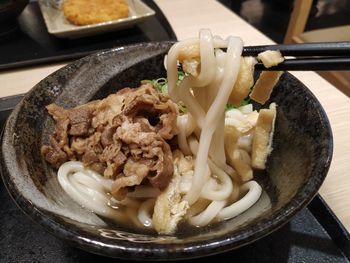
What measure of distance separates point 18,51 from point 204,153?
119 cm

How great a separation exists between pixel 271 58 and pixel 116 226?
0.55 meters

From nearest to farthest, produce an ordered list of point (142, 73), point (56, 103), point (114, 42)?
point (56, 103), point (142, 73), point (114, 42)

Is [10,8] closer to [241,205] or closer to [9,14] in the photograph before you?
[9,14]

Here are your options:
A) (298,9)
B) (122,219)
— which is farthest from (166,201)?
(298,9)

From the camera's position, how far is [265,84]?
96 centimetres

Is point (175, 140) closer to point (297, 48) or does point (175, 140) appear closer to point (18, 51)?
point (297, 48)

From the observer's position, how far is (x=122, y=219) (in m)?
0.99

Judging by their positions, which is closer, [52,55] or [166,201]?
[166,201]

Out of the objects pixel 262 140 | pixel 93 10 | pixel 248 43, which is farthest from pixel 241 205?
pixel 93 10

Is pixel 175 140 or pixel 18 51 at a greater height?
pixel 175 140

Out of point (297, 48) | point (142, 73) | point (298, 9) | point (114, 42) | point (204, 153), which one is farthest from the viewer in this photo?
point (298, 9)

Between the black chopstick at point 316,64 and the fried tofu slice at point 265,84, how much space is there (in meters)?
0.04

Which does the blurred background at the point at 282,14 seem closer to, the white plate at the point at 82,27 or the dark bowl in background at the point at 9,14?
the white plate at the point at 82,27

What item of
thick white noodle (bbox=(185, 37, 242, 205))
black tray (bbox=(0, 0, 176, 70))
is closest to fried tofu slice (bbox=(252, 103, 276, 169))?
thick white noodle (bbox=(185, 37, 242, 205))
